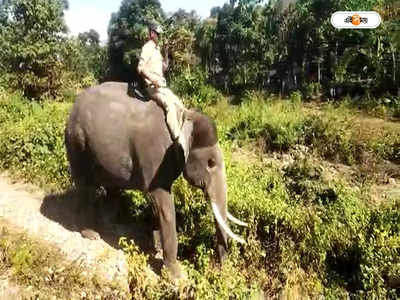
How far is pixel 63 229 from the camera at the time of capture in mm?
6199

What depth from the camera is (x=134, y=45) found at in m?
28.2

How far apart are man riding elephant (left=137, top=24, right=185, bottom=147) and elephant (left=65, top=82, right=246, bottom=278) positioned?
100mm

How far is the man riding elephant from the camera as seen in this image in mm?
5230

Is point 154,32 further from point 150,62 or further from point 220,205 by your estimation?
point 220,205

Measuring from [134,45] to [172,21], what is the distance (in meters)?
2.57

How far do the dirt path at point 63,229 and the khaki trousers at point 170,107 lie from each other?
1582 mm

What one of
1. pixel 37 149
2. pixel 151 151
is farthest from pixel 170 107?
pixel 37 149

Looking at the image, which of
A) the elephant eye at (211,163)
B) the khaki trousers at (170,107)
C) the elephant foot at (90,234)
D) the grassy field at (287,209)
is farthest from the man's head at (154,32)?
the elephant foot at (90,234)

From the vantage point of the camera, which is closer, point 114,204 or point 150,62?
point 150,62

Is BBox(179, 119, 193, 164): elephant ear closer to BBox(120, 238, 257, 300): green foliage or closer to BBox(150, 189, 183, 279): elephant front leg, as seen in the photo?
BBox(150, 189, 183, 279): elephant front leg

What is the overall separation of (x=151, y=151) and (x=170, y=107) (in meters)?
0.50

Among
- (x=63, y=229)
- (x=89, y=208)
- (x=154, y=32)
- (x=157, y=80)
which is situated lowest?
(x=63, y=229)

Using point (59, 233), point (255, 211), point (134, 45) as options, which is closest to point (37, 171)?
point (59, 233)

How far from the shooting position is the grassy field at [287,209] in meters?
5.02
